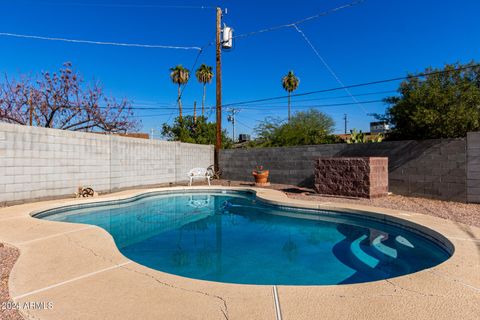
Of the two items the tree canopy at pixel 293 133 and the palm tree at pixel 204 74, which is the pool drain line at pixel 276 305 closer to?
the tree canopy at pixel 293 133

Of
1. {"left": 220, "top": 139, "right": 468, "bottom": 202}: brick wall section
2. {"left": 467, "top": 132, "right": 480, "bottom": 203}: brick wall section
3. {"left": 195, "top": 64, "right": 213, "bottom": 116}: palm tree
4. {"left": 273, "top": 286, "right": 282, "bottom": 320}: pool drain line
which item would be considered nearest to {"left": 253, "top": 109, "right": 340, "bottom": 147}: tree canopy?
{"left": 220, "top": 139, "right": 468, "bottom": 202}: brick wall section

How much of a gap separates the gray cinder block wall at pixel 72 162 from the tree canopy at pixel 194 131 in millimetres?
8669

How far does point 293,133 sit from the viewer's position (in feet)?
51.4

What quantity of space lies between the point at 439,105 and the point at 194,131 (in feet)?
63.1

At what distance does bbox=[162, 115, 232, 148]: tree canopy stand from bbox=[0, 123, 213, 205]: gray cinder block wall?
28.4ft

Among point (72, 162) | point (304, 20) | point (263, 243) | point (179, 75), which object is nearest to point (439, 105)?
point (304, 20)

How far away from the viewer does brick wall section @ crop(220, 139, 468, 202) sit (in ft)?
26.3

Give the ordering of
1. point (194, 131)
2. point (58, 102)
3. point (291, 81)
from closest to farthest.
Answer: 1. point (58, 102)
2. point (194, 131)
3. point (291, 81)

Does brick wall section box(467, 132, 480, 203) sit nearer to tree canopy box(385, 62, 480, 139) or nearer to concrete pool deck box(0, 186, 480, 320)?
tree canopy box(385, 62, 480, 139)

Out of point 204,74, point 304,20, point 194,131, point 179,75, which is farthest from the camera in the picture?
point 204,74

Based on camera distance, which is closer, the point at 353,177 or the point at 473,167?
the point at 473,167

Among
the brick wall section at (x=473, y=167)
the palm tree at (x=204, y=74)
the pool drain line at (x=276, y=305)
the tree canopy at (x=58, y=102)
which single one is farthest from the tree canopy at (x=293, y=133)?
the palm tree at (x=204, y=74)

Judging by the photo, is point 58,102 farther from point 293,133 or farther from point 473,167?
point 473,167

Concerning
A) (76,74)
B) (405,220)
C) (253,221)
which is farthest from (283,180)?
(76,74)
